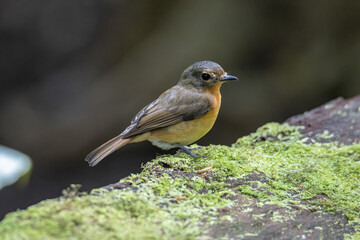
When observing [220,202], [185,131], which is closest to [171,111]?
[185,131]

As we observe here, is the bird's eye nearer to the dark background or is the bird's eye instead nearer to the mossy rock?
the mossy rock

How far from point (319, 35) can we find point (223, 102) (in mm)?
2454

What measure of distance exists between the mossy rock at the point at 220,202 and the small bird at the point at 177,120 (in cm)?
34

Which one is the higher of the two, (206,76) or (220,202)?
(206,76)

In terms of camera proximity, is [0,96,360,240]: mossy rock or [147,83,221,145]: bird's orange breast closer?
[0,96,360,240]: mossy rock

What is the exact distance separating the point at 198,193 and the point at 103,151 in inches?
59.4

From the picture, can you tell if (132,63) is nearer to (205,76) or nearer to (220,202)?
(205,76)

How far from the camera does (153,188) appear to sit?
2973 mm

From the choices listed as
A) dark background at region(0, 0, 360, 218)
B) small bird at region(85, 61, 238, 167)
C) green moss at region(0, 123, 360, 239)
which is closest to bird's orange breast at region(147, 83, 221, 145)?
small bird at region(85, 61, 238, 167)

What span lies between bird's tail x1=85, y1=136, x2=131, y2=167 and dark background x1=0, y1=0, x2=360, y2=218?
4.61 metres

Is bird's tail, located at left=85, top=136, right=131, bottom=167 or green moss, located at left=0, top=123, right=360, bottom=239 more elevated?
bird's tail, located at left=85, top=136, right=131, bottom=167

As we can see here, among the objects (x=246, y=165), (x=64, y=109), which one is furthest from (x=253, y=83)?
(x=246, y=165)

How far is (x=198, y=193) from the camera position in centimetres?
305

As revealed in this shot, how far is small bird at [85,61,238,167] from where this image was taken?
14.3 feet
